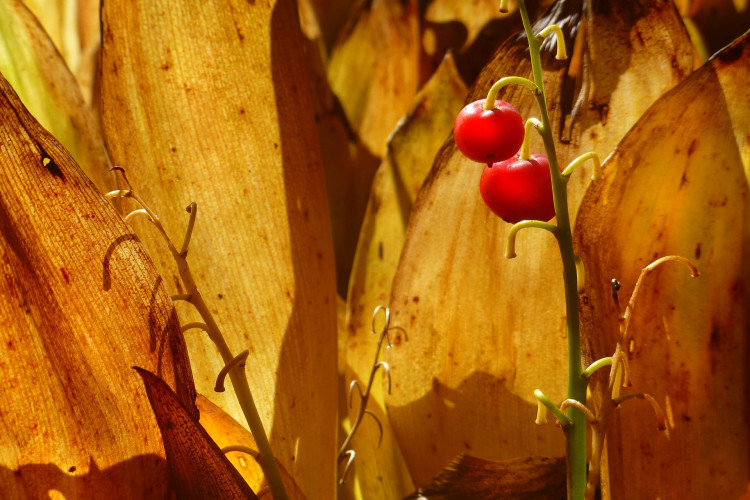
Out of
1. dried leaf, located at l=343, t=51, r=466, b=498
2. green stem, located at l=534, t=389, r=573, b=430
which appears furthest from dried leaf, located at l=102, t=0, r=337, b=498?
green stem, located at l=534, t=389, r=573, b=430

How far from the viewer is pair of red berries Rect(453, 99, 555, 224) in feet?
0.66

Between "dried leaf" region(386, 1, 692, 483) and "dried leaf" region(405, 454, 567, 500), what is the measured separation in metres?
0.02

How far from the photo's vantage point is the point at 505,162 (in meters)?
0.21

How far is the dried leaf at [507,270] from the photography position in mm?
293

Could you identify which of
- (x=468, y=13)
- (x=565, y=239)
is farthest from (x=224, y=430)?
(x=468, y=13)

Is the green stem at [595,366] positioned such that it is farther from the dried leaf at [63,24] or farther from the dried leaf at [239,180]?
the dried leaf at [63,24]

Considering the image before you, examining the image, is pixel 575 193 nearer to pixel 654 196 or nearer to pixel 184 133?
pixel 654 196

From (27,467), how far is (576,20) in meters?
0.25

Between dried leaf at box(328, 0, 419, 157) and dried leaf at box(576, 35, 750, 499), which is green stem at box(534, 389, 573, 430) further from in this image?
dried leaf at box(328, 0, 419, 157)

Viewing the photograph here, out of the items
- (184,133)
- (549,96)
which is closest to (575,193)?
(549,96)

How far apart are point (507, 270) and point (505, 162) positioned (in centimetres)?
9

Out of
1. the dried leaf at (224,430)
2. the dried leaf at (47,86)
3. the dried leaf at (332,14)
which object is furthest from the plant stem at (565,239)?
the dried leaf at (332,14)

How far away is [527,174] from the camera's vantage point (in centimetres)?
20

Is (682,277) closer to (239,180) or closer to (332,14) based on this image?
(239,180)
